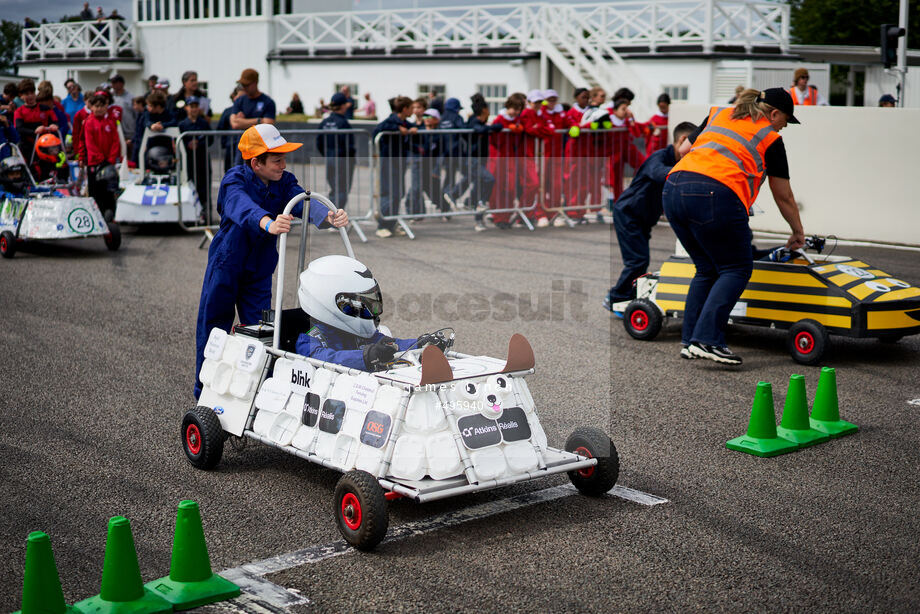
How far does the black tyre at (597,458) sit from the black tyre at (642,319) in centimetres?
377

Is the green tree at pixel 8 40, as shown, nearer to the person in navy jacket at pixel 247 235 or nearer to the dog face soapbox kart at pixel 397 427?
the person in navy jacket at pixel 247 235

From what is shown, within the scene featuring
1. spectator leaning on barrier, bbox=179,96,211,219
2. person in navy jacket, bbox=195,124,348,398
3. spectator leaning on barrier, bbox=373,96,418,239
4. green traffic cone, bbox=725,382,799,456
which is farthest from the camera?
spectator leaning on barrier, bbox=373,96,418,239

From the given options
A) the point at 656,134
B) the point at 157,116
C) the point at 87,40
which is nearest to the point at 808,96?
the point at 656,134

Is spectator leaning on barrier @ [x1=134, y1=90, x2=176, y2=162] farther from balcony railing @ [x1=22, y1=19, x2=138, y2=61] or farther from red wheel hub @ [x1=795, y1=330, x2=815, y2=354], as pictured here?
balcony railing @ [x1=22, y1=19, x2=138, y2=61]

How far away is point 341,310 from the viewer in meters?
5.49

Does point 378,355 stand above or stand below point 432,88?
below

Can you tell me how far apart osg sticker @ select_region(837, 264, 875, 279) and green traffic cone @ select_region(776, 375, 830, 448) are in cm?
230

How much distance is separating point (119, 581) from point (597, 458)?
2.32 meters

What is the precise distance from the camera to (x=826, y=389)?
252 inches

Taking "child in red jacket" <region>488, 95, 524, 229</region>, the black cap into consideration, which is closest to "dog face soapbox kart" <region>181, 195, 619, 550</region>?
the black cap

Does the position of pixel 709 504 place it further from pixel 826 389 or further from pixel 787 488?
pixel 826 389

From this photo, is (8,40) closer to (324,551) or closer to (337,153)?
(337,153)

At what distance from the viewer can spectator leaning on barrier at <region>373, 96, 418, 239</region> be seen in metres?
15.1

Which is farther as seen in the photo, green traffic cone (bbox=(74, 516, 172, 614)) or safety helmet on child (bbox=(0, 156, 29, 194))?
safety helmet on child (bbox=(0, 156, 29, 194))
